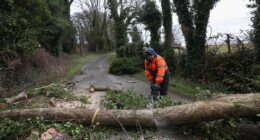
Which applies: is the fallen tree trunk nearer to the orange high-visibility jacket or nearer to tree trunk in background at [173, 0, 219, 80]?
the orange high-visibility jacket

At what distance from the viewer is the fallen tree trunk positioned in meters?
5.46

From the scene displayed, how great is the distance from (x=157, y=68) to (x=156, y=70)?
0.79 ft

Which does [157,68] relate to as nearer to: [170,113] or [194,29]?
[170,113]

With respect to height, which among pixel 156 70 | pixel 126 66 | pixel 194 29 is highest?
pixel 194 29

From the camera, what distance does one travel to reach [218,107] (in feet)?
18.1

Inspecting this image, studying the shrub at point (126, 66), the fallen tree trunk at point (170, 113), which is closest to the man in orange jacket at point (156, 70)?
the fallen tree trunk at point (170, 113)

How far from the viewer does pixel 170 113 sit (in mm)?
5754

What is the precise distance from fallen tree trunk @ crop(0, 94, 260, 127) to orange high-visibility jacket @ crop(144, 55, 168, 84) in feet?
4.02

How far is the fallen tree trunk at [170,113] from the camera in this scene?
546 cm

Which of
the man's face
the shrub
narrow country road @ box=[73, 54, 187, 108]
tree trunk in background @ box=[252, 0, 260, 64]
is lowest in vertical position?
narrow country road @ box=[73, 54, 187, 108]

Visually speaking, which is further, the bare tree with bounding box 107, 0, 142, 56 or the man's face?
the bare tree with bounding box 107, 0, 142, 56

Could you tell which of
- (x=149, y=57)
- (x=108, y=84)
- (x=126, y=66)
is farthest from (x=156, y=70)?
(x=126, y=66)

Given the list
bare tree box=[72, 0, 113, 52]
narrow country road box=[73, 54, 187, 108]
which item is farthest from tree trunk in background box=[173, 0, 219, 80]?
bare tree box=[72, 0, 113, 52]

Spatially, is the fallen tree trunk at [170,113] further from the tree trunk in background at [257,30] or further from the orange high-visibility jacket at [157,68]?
the tree trunk in background at [257,30]
